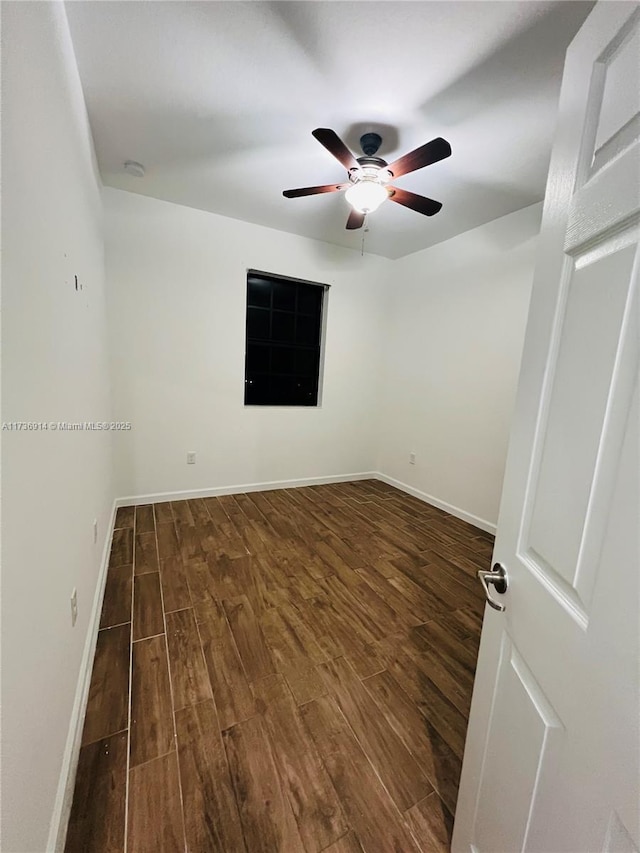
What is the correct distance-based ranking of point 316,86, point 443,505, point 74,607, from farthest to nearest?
point 443,505
point 316,86
point 74,607

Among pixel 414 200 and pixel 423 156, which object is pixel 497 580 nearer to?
pixel 423 156

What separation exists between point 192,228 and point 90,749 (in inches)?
140

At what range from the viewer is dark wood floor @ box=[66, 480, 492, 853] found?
1027mm

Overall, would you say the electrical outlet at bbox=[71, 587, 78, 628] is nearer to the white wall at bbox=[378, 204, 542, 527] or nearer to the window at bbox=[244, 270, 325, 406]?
the window at bbox=[244, 270, 325, 406]

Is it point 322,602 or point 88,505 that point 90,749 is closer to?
point 88,505

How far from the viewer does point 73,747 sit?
113 cm

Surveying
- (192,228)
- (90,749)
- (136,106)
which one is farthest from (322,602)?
(192,228)

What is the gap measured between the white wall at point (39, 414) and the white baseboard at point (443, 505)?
3.08 meters

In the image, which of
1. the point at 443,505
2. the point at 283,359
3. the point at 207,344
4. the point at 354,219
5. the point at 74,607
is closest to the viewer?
the point at 74,607

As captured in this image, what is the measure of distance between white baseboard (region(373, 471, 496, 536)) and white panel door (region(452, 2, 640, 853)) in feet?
8.40

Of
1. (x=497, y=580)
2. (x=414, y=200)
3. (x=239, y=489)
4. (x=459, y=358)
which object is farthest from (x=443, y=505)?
(x=497, y=580)

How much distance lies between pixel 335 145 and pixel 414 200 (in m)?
0.70

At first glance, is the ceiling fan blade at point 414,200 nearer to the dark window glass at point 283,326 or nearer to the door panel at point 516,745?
the dark window glass at point 283,326

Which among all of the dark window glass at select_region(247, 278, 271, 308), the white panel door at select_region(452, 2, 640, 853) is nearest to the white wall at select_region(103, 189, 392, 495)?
the dark window glass at select_region(247, 278, 271, 308)
